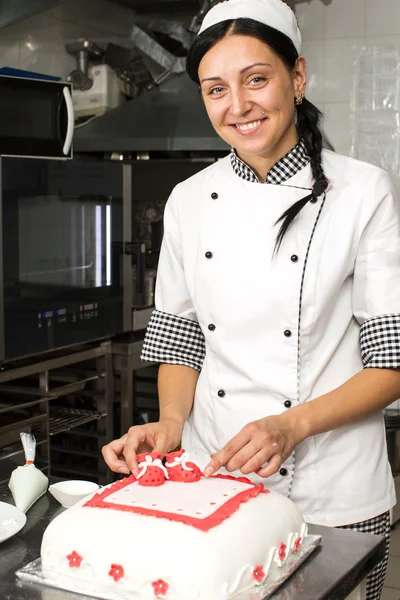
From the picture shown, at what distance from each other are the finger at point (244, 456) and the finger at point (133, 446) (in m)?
0.14

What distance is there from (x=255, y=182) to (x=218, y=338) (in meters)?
0.29

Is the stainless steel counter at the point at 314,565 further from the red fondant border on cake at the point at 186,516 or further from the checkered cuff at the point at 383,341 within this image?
the checkered cuff at the point at 383,341

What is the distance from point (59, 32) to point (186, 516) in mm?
2757

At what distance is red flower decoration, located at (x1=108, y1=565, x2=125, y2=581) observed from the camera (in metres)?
1.05

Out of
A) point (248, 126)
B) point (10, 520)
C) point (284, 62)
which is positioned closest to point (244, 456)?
point (10, 520)

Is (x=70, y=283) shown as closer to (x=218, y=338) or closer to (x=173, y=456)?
(x=218, y=338)

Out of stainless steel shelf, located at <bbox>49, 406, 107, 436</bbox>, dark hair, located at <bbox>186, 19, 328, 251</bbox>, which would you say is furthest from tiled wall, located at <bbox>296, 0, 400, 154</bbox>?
dark hair, located at <bbox>186, 19, 328, 251</bbox>

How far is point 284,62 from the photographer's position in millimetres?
1416

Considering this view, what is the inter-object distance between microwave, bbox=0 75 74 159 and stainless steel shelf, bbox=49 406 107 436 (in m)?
0.86

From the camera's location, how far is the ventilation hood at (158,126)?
10.3 ft

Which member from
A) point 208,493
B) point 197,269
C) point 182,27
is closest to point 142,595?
point 208,493

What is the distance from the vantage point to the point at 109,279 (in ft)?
9.60

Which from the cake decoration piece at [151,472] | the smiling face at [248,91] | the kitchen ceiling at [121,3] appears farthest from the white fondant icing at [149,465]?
the kitchen ceiling at [121,3]

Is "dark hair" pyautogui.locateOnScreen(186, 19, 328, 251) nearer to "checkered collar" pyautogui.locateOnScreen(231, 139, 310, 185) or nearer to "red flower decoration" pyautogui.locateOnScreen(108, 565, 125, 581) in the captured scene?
"checkered collar" pyautogui.locateOnScreen(231, 139, 310, 185)
